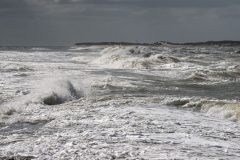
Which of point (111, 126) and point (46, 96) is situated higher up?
point (111, 126)

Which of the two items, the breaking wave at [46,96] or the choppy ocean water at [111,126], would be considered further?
the breaking wave at [46,96]

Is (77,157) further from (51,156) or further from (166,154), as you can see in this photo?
(166,154)

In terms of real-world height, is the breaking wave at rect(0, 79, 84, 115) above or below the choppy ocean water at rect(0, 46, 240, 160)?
below

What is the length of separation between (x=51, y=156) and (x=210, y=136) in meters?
3.98

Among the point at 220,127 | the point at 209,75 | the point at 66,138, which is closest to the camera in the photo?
the point at 66,138

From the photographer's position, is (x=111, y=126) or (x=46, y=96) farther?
(x=46, y=96)

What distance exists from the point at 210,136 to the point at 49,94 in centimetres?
942

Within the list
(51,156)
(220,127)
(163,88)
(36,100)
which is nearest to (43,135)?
(51,156)

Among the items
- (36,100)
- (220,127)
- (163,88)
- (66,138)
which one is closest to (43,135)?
(66,138)

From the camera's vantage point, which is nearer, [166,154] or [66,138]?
[166,154]

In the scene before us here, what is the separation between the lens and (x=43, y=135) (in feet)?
39.2

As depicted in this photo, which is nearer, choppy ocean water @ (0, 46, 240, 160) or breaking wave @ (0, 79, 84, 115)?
choppy ocean water @ (0, 46, 240, 160)

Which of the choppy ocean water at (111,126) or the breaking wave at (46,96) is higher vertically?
the choppy ocean water at (111,126)

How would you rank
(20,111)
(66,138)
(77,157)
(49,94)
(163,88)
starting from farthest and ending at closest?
1. (163,88)
2. (49,94)
3. (20,111)
4. (66,138)
5. (77,157)
